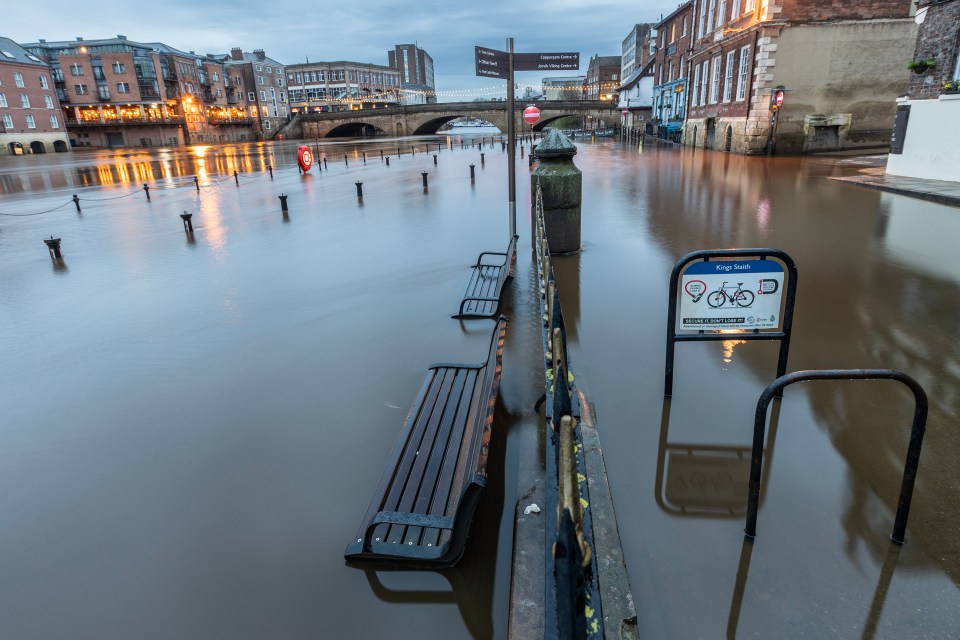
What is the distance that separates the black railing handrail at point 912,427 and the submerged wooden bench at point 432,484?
1452 millimetres

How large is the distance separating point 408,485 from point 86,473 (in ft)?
8.91

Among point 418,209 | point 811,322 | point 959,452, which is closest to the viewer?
point 959,452

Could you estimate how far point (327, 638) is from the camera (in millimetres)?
2844

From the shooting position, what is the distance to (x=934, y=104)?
15898 mm

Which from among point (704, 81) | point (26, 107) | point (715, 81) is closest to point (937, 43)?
point (715, 81)

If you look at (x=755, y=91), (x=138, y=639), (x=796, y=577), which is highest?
(x=755, y=91)

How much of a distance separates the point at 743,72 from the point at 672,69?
23.0 m

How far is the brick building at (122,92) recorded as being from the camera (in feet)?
264

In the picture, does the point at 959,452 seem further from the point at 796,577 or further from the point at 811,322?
the point at 811,322

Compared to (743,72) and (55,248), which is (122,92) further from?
(55,248)

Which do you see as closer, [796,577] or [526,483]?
[796,577]

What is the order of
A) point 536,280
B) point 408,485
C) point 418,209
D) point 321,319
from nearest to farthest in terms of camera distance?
point 408,485, point 321,319, point 536,280, point 418,209

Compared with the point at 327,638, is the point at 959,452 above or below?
above

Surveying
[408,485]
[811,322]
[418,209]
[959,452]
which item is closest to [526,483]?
[408,485]
